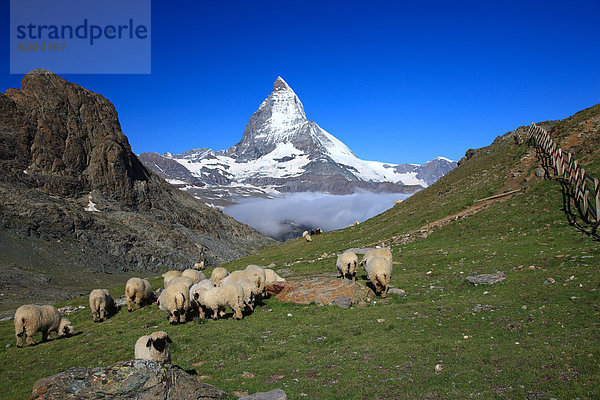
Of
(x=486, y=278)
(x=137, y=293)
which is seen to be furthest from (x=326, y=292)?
(x=137, y=293)

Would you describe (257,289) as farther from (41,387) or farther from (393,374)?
(41,387)

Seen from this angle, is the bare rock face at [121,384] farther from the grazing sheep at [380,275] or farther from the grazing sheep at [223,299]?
the grazing sheep at [380,275]

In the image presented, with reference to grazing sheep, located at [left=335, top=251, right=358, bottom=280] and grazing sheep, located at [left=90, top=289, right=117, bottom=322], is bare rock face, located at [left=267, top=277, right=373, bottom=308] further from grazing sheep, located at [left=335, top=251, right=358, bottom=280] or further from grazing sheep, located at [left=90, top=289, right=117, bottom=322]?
grazing sheep, located at [left=90, top=289, right=117, bottom=322]

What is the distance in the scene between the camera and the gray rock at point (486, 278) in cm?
2105

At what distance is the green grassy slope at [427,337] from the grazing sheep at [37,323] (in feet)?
3.65

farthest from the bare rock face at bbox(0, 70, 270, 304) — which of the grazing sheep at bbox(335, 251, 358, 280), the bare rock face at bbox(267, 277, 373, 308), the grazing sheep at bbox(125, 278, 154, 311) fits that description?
the grazing sheep at bbox(335, 251, 358, 280)

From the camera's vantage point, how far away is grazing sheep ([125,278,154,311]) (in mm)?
30505

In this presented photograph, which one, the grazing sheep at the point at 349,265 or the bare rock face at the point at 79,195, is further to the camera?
the bare rock face at the point at 79,195

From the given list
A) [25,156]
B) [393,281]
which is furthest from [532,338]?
[25,156]

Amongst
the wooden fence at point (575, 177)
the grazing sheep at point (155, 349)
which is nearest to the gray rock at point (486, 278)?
the wooden fence at point (575, 177)

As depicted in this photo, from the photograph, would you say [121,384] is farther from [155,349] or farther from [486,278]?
[486,278]

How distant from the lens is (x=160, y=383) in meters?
9.77

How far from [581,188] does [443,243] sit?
11.9m

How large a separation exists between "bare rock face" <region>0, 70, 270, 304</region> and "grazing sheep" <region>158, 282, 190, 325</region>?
76336mm
